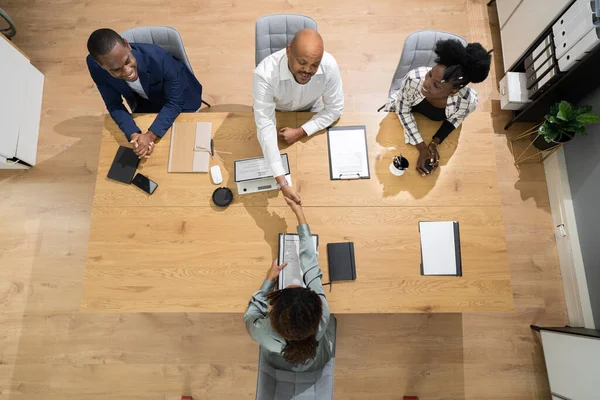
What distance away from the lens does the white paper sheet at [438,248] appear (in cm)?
181

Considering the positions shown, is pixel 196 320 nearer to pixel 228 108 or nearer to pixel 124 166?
pixel 124 166

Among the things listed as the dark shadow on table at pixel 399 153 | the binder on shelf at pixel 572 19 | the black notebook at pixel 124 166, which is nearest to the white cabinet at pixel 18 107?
the black notebook at pixel 124 166

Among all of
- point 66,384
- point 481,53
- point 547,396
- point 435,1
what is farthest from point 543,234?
point 66,384

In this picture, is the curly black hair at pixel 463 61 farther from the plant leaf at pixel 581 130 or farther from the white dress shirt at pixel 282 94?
the plant leaf at pixel 581 130

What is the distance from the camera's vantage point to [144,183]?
1901mm

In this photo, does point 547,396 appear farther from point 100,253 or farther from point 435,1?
point 435,1

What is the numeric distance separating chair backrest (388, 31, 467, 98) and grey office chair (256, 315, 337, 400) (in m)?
1.85

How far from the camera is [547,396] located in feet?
7.92

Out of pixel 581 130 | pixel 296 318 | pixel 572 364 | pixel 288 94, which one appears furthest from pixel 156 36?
pixel 572 364

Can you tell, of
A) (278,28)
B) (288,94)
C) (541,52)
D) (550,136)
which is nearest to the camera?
(288,94)

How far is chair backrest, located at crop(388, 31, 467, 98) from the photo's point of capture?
2.06 m

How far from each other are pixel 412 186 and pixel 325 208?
0.49 m

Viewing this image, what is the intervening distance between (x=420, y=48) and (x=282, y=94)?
2.98 feet

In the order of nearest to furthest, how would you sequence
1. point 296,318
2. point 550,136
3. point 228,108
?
point 296,318 < point 550,136 < point 228,108
